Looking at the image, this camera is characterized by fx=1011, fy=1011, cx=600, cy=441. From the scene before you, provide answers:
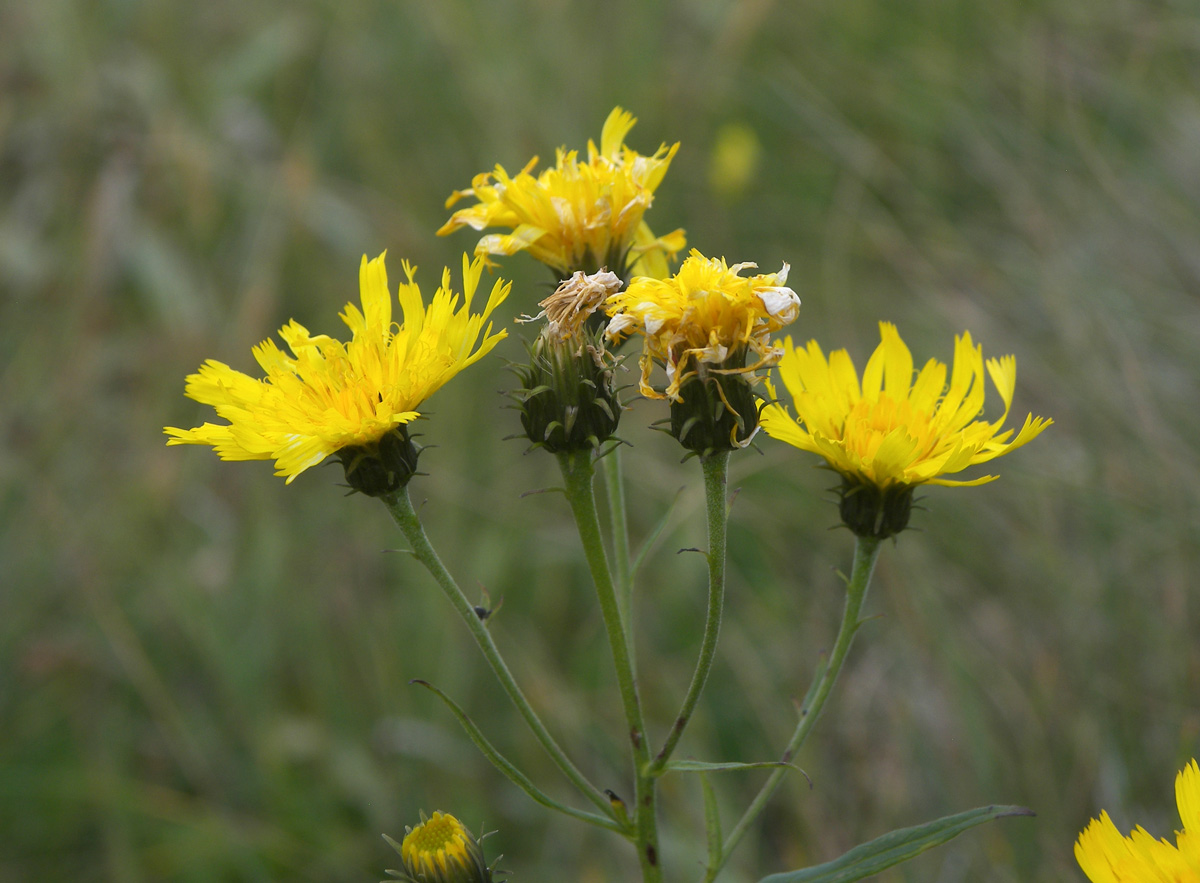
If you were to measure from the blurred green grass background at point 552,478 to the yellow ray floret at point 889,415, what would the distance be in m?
1.27

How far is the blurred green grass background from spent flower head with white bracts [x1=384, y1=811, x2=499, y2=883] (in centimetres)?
182

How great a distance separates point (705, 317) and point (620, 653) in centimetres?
69

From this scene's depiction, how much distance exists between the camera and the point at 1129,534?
13.4 feet

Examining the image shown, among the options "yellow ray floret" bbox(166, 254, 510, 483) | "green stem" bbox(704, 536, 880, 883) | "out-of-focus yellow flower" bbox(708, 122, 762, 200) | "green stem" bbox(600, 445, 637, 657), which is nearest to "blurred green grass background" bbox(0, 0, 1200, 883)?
"out-of-focus yellow flower" bbox(708, 122, 762, 200)

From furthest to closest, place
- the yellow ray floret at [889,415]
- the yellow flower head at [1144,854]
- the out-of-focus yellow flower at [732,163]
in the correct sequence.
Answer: the out-of-focus yellow flower at [732,163] < the yellow ray floret at [889,415] < the yellow flower head at [1144,854]

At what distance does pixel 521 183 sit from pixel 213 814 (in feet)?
9.70

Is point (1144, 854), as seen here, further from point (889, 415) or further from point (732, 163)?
point (732, 163)

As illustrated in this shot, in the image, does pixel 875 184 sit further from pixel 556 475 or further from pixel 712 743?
pixel 712 743

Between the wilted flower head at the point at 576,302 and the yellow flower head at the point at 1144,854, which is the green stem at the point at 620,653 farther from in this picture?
the yellow flower head at the point at 1144,854

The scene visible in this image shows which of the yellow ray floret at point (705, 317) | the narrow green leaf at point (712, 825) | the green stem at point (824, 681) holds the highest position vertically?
the yellow ray floret at point (705, 317)

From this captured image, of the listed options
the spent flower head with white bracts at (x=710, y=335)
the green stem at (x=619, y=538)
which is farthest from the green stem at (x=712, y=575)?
the green stem at (x=619, y=538)

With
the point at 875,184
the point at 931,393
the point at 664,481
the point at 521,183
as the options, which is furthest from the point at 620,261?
the point at 875,184

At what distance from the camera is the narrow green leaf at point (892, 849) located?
1.79 meters

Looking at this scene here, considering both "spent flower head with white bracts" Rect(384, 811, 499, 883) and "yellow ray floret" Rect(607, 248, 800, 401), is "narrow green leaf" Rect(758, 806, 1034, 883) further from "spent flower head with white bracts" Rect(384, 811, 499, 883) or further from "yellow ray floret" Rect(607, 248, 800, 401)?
"yellow ray floret" Rect(607, 248, 800, 401)
